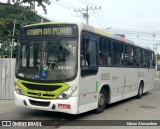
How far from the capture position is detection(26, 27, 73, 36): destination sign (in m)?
8.74

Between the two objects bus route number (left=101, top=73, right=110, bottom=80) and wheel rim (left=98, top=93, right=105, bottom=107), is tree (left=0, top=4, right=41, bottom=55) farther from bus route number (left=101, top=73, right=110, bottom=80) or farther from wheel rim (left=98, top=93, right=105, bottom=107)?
wheel rim (left=98, top=93, right=105, bottom=107)

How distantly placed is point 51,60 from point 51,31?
3.08 ft

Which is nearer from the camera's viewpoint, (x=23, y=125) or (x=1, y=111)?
(x=23, y=125)

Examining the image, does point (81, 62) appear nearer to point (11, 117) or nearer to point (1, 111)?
point (11, 117)

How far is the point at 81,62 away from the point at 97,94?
1.66m

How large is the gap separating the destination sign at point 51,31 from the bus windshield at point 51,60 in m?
0.24

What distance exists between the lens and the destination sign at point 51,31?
8742 millimetres

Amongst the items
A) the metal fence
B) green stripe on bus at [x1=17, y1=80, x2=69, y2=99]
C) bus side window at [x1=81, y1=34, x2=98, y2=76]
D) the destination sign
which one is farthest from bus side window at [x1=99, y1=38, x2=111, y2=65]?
the metal fence

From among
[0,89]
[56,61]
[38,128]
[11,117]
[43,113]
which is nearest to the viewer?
[38,128]

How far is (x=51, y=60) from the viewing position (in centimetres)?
866

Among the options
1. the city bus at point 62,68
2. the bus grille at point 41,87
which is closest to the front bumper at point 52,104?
the city bus at point 62,68

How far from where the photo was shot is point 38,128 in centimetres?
778

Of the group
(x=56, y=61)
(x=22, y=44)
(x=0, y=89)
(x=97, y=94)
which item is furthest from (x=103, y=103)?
(x=0, y=89)

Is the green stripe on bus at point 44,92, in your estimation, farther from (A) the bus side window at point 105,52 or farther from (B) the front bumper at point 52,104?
(A) the bus side window at point 105,52
